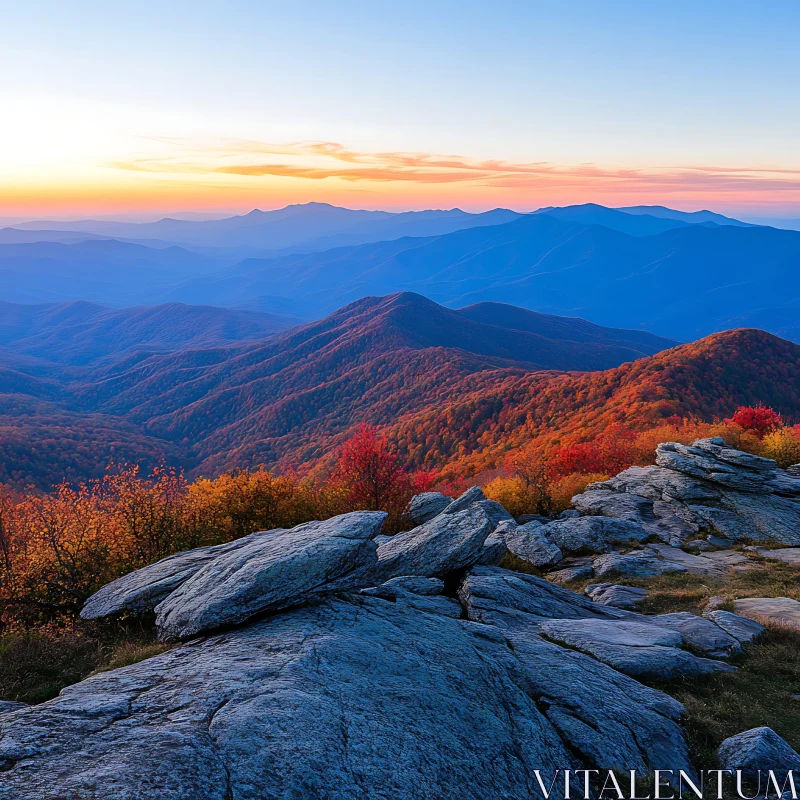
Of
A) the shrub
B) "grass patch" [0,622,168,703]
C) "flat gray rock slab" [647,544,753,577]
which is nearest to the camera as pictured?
"grass patch" [0,622,168,703]

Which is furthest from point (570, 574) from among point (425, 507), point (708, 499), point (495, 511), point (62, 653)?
point (62, 653)

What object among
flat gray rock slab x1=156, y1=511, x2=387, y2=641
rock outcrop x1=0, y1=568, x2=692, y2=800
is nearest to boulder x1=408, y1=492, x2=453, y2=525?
flat gray rock slab x1=156, y1=511, x2=387, y2=641

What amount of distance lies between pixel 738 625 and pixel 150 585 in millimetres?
24596

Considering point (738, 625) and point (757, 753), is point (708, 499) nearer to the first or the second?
point (738, 625)

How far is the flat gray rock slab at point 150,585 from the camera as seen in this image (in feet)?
62.8

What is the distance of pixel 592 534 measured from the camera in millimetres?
34219

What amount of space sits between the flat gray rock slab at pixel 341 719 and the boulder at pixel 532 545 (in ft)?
52.9

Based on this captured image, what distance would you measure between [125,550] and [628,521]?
112 ft

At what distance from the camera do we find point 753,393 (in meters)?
113

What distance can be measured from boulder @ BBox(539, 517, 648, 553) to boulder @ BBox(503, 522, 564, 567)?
71 cm

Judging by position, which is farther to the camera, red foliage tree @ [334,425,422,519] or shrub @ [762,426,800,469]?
shrub @ [762,426,800,469]

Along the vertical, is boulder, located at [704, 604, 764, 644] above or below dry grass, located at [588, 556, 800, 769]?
below

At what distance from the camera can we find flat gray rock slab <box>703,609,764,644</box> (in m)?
19.5

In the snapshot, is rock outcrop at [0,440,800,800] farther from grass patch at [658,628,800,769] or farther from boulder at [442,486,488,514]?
boulder at [442,486,488,514]
